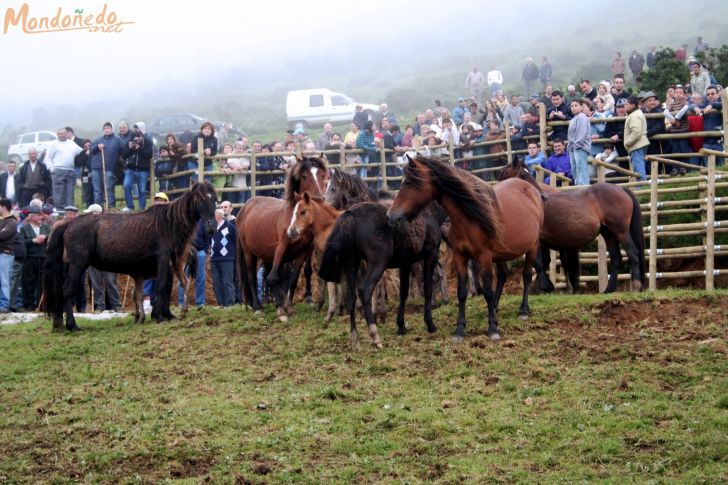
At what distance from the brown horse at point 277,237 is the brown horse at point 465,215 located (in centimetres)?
285

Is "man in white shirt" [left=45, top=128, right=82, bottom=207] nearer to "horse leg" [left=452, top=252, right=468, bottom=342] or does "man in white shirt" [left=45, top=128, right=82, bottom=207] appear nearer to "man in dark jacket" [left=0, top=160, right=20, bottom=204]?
"man in dark jacket" [left=0, top=160, right=20, bottom=204]

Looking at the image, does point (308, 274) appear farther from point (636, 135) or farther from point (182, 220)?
point (636, 135)

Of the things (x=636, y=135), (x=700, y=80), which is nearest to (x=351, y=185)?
(x=636, y=135)

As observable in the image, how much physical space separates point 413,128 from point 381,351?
17364mm

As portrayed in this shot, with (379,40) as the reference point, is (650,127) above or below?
below

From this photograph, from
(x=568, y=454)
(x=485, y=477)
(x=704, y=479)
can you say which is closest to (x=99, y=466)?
(x=485, y=477)

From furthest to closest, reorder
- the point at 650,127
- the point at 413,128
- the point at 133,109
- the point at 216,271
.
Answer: the point at 133,109
the point at 413,128
the point at 650,127
the point at 216,271

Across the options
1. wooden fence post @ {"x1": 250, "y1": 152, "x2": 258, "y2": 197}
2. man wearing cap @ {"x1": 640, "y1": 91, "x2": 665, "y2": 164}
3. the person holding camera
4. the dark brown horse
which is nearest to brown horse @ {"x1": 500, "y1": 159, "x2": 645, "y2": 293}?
man wearing cap @ {"x1": 640, "y1": 91, "x2": 665, "y2": 164}

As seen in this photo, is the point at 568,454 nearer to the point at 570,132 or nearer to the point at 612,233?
the point at 612,233

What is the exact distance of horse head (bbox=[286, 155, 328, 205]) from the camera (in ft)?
55.2

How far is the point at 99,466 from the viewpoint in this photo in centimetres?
948

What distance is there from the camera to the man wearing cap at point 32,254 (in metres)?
22.0

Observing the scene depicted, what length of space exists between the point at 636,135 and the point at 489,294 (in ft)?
29.3

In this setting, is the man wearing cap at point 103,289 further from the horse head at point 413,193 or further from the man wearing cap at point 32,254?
the horse head at point 413,193
